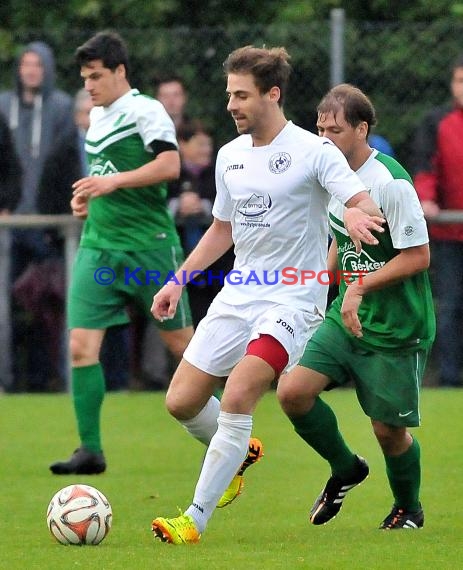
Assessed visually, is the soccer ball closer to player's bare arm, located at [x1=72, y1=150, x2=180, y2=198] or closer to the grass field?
the grass field

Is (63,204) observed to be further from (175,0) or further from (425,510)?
(425,510)


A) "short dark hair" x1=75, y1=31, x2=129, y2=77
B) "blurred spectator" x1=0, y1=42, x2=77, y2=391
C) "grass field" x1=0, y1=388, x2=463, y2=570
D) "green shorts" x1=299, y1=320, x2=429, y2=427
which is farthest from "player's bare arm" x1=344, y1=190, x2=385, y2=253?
"blurred spectator" x1=0, y1=42, x2=77, y2=391

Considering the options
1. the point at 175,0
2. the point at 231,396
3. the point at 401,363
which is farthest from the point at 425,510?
the point at 175,0

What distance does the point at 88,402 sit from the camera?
29.7ft

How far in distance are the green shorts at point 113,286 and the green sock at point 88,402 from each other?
10.6 inches

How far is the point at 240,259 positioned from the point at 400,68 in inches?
240

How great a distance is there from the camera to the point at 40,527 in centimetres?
714

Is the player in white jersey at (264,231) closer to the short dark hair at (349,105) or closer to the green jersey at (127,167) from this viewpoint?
the short dark hair at (349,105)

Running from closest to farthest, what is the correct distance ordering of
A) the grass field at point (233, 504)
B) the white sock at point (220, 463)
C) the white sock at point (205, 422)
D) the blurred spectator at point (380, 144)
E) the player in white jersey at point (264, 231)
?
the grass field at point (233, 504)
the white sock at point (220, 463)
the player in white jersey at point (264, 231)
the white sock at point (205, 422)
the blurred spectator at point (380, 144)

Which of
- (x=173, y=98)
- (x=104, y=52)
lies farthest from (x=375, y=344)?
(x=173, y=98)

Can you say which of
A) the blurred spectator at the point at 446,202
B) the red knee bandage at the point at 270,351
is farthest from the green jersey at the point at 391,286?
the blurred spectator at the point at 446,202

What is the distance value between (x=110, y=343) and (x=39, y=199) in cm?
125

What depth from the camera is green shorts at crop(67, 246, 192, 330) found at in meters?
9.09

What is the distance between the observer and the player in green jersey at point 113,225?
9.05 meters
